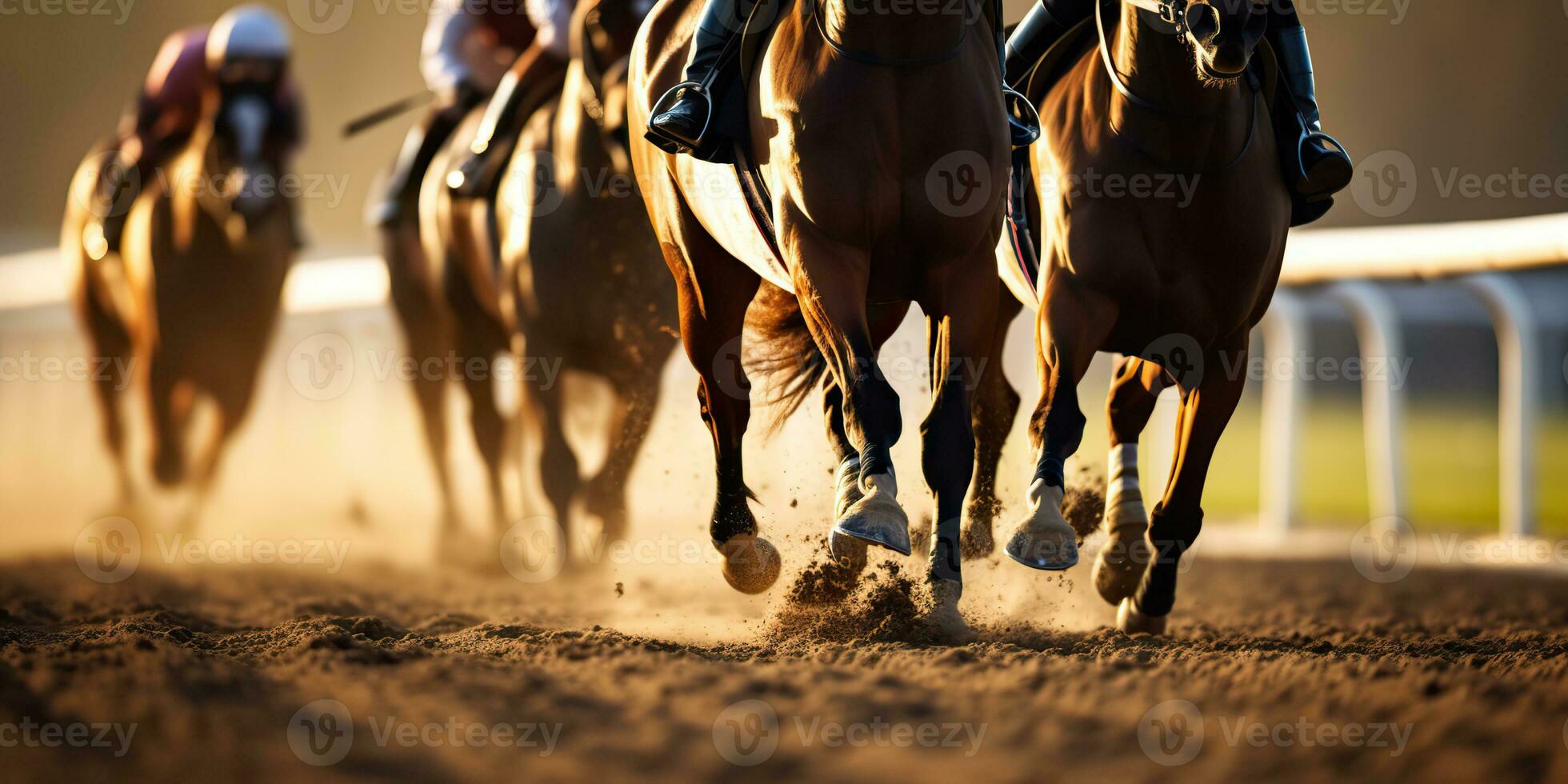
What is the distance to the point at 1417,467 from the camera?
57.5 ft

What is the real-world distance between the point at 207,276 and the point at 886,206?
5853 millimetres

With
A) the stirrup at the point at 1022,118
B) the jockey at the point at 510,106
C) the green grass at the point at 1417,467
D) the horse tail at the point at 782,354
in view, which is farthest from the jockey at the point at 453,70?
the green grass at the point at 1417,467

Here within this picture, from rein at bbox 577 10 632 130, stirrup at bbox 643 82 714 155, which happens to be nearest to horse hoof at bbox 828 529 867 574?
stirrup at bbox 643 82 714 155

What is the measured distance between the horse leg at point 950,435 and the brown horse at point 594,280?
2601 millimetres

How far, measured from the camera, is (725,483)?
5121 mm

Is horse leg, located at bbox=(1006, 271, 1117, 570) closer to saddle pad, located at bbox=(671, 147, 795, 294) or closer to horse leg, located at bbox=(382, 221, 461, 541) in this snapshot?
saddle pad, located at bbox=(671, 147, 795, 294)

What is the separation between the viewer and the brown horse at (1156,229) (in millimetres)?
4418

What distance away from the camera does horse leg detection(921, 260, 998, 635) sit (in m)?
Answer: 4.14

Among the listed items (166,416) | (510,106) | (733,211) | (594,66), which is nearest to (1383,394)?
(594,66)

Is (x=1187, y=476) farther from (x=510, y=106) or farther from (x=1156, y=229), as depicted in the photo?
(x=510, y=106)

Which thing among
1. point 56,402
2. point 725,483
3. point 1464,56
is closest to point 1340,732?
point 725,483

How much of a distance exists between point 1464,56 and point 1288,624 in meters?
16.0

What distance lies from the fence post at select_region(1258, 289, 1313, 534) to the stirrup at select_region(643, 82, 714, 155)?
428cm

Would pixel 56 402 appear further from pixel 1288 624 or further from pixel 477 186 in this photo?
pixel 1288 624
